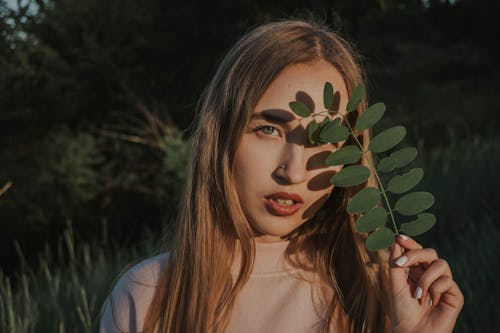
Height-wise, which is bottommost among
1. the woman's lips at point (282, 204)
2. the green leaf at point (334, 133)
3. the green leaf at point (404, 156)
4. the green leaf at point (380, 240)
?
the green leaf at point (380, 240)

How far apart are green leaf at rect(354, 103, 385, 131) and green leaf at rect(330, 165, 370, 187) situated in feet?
0.30

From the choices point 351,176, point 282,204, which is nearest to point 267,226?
point 282,204

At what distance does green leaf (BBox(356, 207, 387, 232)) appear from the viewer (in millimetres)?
1350

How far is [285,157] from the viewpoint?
1.54 metres

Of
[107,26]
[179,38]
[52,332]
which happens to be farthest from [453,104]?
[52,332]

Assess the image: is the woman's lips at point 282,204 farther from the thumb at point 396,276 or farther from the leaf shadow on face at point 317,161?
the thumb at point 396,276

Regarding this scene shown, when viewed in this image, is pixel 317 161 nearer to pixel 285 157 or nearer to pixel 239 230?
pixel 285 157

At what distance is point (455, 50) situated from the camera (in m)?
18.9

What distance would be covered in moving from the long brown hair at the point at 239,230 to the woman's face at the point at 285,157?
3 centimetres

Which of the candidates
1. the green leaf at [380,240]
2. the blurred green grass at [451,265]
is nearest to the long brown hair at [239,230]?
the green leaf at [380,240]

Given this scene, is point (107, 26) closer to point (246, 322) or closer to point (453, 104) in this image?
point (246, 322)

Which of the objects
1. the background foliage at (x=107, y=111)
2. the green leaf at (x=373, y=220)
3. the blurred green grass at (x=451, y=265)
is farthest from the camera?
the background foliage at (x=107, y=111)

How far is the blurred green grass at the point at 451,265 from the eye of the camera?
2848mm

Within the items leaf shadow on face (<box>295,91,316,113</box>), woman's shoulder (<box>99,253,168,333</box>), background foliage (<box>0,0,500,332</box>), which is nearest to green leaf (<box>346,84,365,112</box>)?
leaf shadow on face (<box>295,91,316,113</box>)
